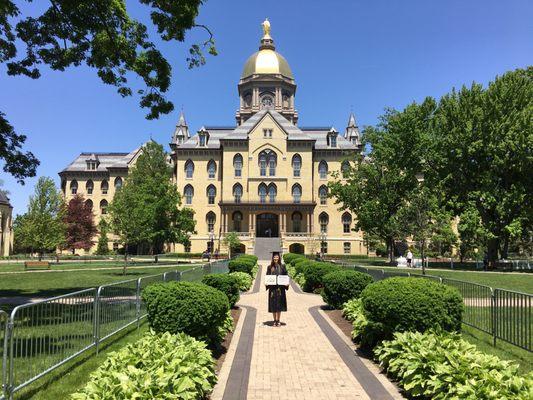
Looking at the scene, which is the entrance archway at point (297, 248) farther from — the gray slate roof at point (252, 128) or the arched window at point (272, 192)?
the gray slate roof at point (252, 128)

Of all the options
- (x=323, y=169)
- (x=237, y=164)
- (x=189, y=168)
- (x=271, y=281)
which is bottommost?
(x=271, y=281)

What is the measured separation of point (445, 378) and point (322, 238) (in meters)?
53.4

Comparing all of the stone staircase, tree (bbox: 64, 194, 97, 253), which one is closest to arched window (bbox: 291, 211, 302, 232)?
the stone staircase

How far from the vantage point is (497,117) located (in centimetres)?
3528

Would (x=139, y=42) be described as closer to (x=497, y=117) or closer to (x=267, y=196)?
(x=497, y=117)

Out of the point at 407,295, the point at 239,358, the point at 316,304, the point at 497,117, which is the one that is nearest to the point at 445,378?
the point at 407,295

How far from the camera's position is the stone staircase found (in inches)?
2147

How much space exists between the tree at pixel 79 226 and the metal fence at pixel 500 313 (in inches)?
2174

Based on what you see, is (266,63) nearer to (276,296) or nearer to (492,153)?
(492,153)

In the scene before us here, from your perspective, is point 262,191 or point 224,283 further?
point 262,191

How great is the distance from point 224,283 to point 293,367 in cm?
575

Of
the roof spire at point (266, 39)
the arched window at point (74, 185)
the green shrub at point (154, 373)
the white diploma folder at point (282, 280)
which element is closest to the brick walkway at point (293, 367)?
the green shrub at point (154, 373)

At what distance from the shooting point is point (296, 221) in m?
62.2

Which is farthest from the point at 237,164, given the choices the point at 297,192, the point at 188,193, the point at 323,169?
the point at 323,169
